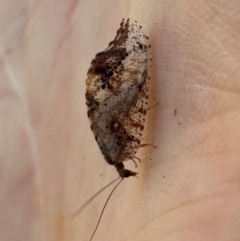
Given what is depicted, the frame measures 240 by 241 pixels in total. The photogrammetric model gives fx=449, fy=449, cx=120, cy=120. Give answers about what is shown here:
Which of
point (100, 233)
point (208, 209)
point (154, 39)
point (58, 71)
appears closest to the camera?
point (208, 209)

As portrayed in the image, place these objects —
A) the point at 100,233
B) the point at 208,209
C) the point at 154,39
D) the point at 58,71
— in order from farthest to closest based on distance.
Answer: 1. the point at 58,71
2. the point at 100,233
3. the point at 154,39
4. the point at 208,209

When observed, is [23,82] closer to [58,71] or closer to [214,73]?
[58,71]

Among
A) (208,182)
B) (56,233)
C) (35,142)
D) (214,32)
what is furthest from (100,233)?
(214,32)

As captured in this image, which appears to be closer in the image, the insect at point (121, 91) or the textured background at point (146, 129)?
the textured background at point (146, 129)

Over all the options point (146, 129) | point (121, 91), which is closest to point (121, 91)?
point (121, 91)

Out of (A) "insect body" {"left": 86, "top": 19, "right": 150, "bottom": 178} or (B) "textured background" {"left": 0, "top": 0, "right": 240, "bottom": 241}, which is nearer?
(B) "textured background" {"left": 0, "top": 0, "right": 240, "bottom": 241}

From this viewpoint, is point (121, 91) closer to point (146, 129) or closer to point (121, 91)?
point (121, 91)

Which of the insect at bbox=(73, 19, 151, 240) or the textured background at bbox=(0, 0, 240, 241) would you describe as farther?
the insect at bbox=(73, 19, 151, 240)
